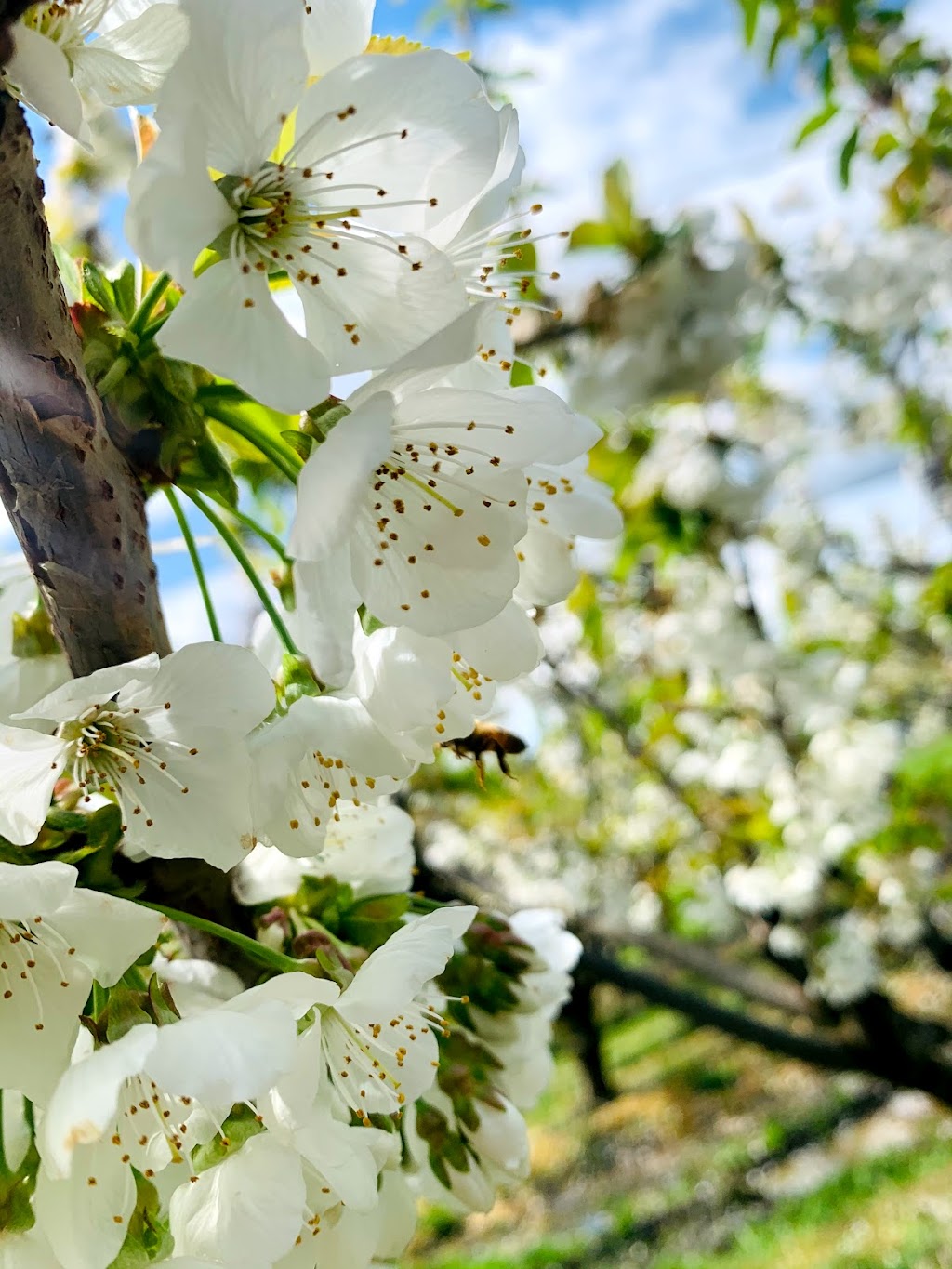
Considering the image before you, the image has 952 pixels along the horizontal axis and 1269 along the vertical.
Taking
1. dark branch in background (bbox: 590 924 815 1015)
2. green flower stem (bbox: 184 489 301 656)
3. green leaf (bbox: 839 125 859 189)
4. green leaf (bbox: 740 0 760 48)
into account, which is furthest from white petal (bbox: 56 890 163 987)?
green leaf (bbox: 839 125 859 189)

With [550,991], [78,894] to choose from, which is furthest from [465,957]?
[78,894]

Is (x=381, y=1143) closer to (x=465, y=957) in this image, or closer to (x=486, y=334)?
(x=465, y=957)

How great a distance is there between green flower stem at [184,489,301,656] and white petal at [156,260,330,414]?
17cm

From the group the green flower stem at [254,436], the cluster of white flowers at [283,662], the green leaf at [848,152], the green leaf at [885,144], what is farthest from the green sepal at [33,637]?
the green leaf at [885,144]

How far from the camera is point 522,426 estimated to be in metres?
0.60

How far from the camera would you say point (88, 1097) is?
1.77ft

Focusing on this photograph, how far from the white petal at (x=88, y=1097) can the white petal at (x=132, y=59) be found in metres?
0.53

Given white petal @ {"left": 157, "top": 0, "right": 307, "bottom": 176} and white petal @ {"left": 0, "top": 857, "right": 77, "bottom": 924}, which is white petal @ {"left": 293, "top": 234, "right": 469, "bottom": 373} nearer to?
white petal @ {"left": 157, "top": 0, "right": 307, "bottom": 176}

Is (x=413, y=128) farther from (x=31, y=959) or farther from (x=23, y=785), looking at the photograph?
(x=31, y=959)

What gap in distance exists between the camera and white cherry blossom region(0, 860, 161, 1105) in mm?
545

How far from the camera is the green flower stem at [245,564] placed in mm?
710

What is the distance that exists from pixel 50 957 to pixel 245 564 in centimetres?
29

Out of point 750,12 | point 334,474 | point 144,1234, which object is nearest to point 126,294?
point 334,474

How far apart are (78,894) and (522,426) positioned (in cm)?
37
